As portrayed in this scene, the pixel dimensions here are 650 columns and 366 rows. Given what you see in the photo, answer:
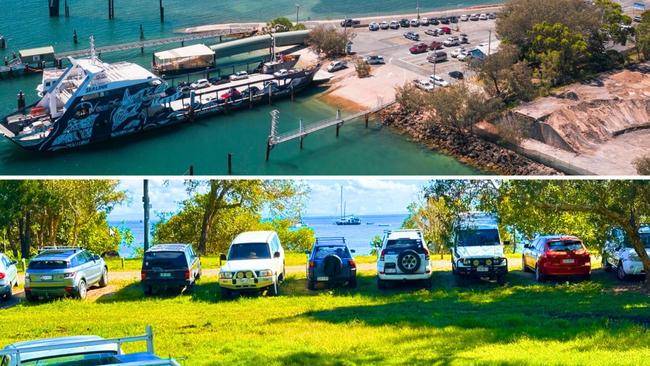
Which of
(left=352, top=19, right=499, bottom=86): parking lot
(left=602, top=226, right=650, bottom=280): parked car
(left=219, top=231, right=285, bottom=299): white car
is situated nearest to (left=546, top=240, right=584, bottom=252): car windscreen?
(left=602, top=226, right=650, bottom=280): parked car

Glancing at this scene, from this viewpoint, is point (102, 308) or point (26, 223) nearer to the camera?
point (102, 308)

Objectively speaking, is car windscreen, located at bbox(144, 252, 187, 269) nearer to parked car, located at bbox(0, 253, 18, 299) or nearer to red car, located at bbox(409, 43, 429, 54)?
parked car, located at bbox(0, 253, 18, 299)

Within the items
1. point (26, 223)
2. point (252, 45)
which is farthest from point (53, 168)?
point (26, 223)

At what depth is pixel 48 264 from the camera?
539 inches

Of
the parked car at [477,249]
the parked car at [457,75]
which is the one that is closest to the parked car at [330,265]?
the parked car at [477,249]

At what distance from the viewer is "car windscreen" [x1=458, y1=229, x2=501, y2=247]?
47.6 ft

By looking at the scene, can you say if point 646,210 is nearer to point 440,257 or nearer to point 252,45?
point 440,257

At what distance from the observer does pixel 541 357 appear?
1012 cm

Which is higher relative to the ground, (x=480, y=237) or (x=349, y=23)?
(x=349, y=23)

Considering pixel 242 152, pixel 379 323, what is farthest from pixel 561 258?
pixel 242 152

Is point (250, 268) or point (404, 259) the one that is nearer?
point (250, 268)

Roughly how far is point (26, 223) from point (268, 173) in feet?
65.7

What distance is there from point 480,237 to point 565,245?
1290 mm

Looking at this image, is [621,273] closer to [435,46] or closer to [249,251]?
[249,251]
